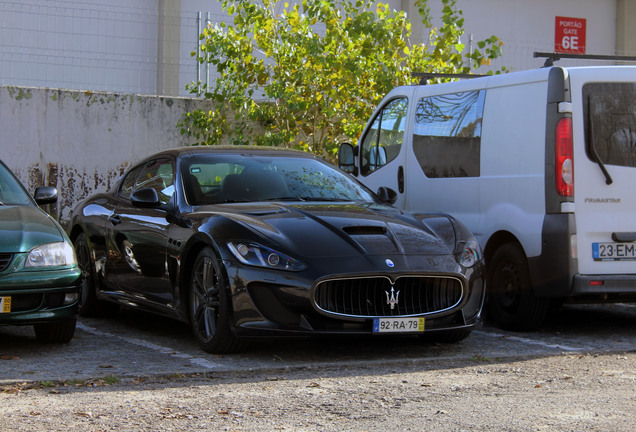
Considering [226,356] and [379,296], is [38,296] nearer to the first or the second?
[226,356]

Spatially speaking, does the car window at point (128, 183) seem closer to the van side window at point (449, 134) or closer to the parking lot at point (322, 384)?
the parking lot at point (322, 384)

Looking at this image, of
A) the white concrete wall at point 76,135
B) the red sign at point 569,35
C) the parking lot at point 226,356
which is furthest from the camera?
the red sign at point 569,35

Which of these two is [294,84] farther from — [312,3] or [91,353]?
[91,353]

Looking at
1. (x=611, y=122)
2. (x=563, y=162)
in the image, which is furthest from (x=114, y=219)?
Answer: (x=611, y=122)

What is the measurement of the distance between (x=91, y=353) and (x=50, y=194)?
1.71 meters

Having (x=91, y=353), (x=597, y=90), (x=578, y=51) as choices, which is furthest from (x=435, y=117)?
(x=578, y=51)

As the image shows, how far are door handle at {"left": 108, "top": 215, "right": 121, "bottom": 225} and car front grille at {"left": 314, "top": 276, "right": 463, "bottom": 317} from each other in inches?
99.5

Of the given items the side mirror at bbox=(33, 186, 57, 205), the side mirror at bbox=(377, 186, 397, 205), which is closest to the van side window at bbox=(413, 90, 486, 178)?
the side mirror at bbox=(377, 186, 397, 205)

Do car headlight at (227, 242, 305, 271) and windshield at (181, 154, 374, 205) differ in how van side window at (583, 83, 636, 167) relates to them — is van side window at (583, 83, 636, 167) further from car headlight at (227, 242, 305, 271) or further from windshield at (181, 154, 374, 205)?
car headlight at (227, 242, 305, 271)

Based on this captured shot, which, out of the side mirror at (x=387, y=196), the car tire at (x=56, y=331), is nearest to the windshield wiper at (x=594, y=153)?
the side mirror at (x=387, y=196)

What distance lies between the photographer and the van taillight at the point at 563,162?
8.02m

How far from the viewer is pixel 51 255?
7.36m

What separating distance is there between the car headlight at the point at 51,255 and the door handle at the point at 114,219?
116 cm

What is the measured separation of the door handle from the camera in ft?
28.5
